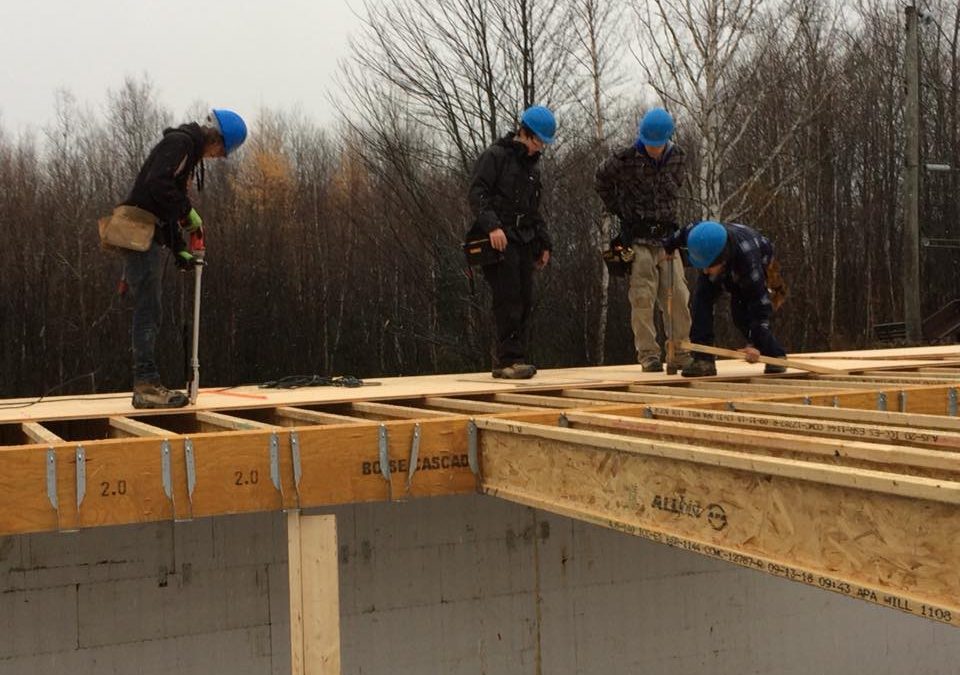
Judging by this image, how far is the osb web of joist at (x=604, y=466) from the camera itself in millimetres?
2064

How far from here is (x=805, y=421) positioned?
3.10 m

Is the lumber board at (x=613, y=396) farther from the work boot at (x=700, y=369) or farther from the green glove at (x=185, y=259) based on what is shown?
the green glove at (x=185, y=259)

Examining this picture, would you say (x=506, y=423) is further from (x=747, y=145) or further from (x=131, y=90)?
(x=131, y=90)

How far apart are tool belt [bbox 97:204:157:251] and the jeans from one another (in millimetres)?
76

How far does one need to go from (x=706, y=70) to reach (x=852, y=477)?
43.2 feet

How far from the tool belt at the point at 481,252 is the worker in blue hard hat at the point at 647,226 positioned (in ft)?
2.97

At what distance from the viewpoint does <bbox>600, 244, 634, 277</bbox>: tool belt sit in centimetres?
617

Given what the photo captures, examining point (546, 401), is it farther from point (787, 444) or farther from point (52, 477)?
point (52, 477)

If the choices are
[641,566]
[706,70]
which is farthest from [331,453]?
[706,70]

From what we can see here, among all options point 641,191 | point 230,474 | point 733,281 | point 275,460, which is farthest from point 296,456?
point 641,191

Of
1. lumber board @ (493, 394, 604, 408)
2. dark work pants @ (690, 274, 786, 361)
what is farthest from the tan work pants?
lumber board @ (493, 394, 604, 408)

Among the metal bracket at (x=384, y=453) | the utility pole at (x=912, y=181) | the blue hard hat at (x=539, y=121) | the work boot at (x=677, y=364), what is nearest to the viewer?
the metal bracket at (x=384, y=453)

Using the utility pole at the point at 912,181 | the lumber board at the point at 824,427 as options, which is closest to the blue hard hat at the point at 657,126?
the lumber board at the point at 824,427

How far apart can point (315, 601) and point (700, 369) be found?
3271 mm
